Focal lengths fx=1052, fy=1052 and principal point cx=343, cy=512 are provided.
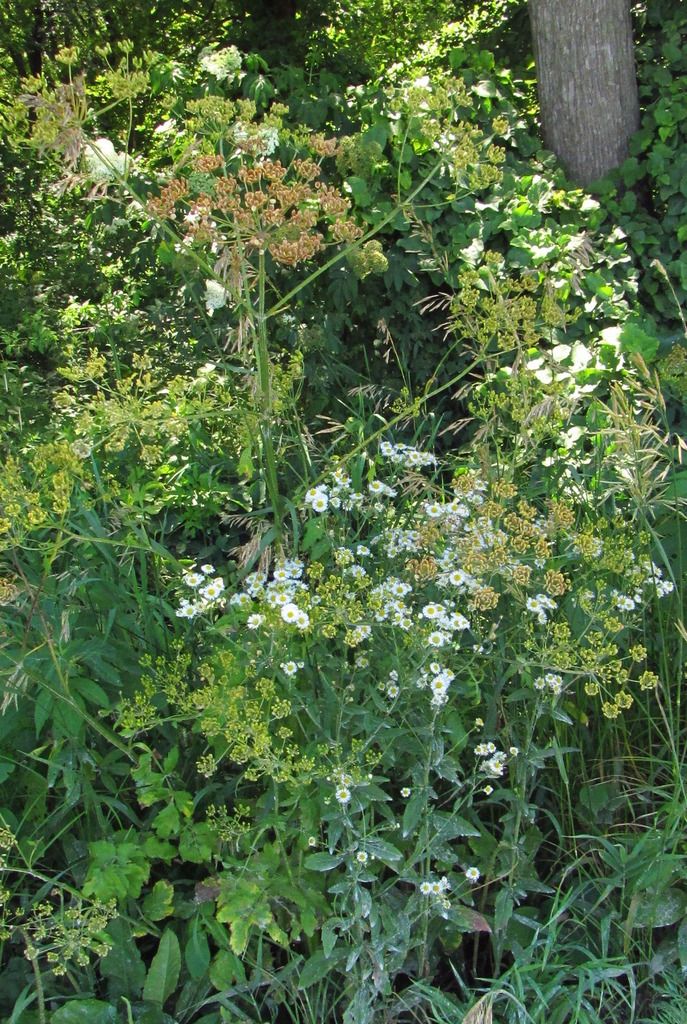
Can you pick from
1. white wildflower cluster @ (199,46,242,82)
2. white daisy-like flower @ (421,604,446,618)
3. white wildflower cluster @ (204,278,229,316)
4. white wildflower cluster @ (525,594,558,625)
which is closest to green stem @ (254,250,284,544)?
white wildflower cluster @ (204,278,229,316)

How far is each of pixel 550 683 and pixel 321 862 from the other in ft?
1.96

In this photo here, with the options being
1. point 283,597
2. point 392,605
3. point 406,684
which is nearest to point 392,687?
point 406,684

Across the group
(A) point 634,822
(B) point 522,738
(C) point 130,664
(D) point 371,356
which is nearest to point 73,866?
(C) point 130,664

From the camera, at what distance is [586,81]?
5.01 metres

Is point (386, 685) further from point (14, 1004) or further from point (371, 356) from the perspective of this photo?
point (371, 356)

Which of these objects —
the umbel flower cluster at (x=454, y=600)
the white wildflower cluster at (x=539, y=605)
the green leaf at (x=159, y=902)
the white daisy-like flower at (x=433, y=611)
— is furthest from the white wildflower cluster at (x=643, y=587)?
the green leaf at (x=159, y=902)

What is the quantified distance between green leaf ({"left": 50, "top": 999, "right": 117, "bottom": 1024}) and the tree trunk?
4228mm

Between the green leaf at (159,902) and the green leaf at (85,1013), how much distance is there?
195mm

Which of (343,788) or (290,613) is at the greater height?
(290,613)

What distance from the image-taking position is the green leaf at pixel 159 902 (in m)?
2.27

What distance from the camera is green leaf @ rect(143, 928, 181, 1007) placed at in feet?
7.33

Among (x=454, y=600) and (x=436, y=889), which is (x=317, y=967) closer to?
(x=436, y=889)

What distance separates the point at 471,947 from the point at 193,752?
0.82 m

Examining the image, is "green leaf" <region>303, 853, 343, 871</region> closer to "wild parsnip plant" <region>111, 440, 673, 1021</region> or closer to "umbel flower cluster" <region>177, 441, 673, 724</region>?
"wild parsnip plant" <region>111, 440, 673, 1021</region>
